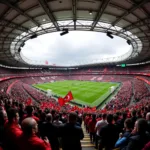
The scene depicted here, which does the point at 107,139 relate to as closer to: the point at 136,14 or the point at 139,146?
the point at 139,146

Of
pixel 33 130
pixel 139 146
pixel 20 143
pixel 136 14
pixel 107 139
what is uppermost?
pixel 136 14

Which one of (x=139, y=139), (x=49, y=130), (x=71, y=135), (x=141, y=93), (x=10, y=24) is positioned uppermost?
(x=10, y=24)

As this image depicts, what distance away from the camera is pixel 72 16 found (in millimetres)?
14062

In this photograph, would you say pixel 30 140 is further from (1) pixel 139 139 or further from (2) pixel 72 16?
(2) pixel 72 16

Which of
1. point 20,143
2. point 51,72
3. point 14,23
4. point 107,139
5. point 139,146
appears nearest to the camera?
point 20,143

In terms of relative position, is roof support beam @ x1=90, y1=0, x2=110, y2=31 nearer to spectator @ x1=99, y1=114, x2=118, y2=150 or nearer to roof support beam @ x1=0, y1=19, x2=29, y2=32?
roof support beam @ x1=0, y1=19, x2=29, y2=32

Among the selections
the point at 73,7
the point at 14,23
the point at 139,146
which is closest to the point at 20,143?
the point at 139,146

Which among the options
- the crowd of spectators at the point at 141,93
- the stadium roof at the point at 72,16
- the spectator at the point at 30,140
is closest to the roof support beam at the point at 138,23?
the stadium roof at the point at 72,16

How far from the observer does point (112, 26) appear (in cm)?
1620

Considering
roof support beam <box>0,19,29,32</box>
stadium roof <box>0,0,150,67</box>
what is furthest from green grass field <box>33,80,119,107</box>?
roof support beam <box>0,19,29,32</box>

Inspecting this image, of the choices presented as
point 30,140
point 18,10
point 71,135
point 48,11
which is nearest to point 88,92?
point 48,11

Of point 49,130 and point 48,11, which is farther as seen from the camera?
point 48,11

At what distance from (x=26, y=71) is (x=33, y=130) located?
7466cm

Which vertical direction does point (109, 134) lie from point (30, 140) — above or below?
below
